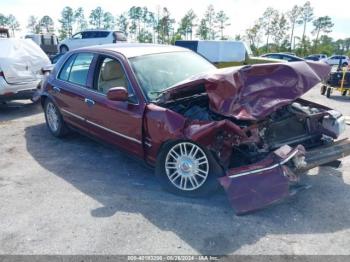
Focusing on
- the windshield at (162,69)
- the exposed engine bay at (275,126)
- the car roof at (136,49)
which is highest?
the car roof at (136,49)

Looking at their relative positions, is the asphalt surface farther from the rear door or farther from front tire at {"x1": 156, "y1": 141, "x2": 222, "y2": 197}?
the rear door

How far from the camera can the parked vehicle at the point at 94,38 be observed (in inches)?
901

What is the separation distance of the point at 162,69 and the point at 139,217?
6.54 feet

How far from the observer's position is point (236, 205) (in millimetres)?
3180

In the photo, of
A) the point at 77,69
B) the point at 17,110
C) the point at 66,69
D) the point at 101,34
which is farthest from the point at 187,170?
the point at 101,34

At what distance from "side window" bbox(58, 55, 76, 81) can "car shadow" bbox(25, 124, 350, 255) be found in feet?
4.82

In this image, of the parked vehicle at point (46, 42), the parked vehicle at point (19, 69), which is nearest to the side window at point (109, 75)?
the parked vehicle at point (19, 69)

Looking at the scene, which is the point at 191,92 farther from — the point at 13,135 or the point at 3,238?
the point at 13,135

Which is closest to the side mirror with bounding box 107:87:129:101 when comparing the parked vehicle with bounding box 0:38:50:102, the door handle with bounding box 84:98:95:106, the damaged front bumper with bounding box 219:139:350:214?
the door handle with bounding box 84:98:95:106

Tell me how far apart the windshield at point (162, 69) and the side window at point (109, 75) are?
29 centimetres

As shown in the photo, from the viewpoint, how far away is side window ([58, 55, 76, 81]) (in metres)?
5.43

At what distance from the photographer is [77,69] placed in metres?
5.22

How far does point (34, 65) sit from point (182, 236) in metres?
6.99

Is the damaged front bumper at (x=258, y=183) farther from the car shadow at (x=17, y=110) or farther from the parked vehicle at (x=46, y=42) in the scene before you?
the parked vehicle at (x=46, y=42)
